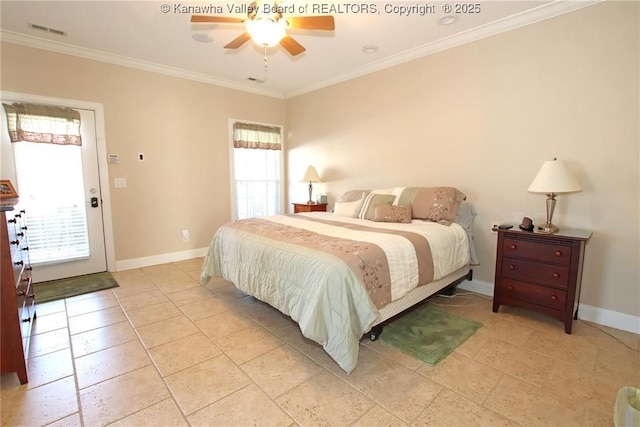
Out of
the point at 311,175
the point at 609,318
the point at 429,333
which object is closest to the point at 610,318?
the point at 609,318

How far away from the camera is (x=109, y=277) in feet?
12.1

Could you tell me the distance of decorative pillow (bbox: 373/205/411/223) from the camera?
123 inches

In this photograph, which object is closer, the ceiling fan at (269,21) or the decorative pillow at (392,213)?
the ceiling fan at (269,21)

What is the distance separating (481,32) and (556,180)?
5.56 ft

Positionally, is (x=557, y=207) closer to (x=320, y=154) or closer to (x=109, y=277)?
(x=320, y=154)

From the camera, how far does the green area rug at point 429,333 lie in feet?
7.16

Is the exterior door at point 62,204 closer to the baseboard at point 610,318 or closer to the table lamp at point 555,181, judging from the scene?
the table lamp at point 555,181

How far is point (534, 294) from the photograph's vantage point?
2.55 metres

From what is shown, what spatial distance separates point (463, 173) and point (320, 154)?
231 centimetres

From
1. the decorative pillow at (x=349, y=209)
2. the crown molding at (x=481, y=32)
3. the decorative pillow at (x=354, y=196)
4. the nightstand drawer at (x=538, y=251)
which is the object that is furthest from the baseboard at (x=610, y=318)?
the crown molding at (x=481, y=32)

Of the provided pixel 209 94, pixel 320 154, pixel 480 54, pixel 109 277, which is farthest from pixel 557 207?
pixel 109 277

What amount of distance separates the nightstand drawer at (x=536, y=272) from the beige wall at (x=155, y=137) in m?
3.92

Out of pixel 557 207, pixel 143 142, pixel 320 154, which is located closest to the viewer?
pixel 557 207

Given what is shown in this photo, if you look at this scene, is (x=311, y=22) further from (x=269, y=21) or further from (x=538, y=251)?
(x=538, y=251)
